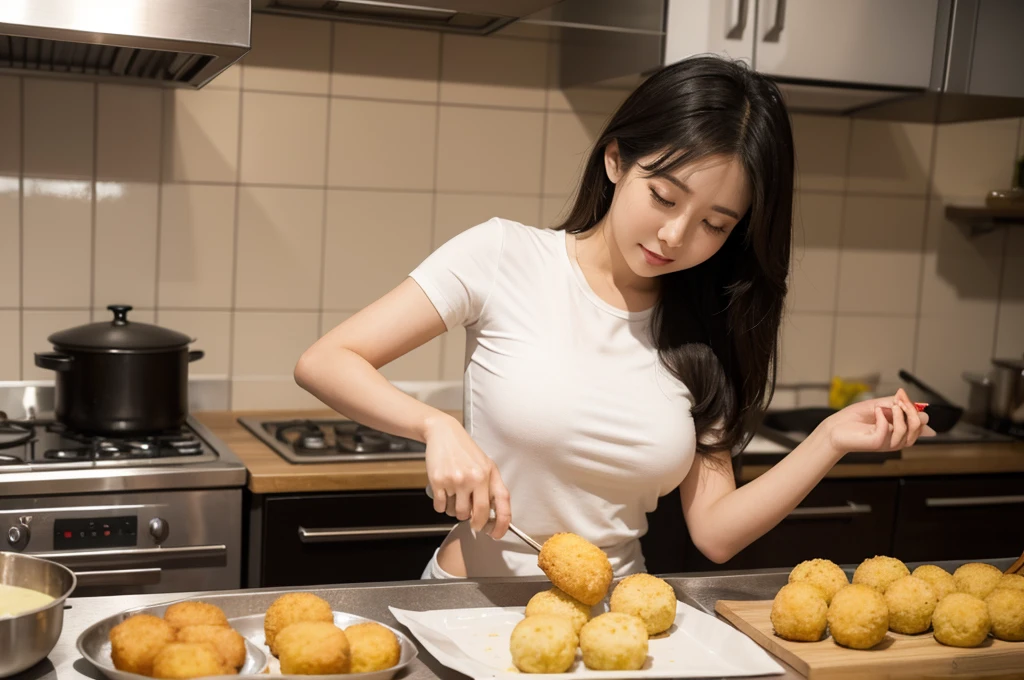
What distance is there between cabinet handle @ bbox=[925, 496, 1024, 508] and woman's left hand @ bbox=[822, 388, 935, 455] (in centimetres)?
118

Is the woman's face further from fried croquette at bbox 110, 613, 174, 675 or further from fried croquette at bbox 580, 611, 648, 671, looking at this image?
fried croquette at bbox 110, 613, 174, 675

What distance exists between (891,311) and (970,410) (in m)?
0.33

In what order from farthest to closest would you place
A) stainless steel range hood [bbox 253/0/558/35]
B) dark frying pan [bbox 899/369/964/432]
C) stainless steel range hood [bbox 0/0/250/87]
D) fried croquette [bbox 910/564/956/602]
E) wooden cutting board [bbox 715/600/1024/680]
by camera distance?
dark frying pan [bbox 899/369/964/432]
stainless steel range hood [bbox 253/0/558/35]
stainless steel range hood [bbox 0/0/250/87]
fried croquette [bbox 910/564/956/602]
wooden cutting board [bbox 715/600/1024/680]

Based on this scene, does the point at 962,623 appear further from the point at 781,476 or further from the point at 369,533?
the point at 369,533

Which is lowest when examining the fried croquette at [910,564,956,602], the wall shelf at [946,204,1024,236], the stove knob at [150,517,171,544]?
the stove knob at [150,517,171,544]

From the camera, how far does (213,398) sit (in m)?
2.37

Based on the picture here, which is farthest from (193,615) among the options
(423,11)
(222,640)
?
(423,11)

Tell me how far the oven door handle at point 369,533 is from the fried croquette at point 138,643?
3.44ft

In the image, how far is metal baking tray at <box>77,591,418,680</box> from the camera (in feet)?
2.78

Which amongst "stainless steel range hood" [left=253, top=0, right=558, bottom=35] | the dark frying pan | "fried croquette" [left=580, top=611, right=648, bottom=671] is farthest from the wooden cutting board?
the dark frying pan

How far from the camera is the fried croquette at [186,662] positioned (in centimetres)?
82

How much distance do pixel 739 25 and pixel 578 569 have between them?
1.43m

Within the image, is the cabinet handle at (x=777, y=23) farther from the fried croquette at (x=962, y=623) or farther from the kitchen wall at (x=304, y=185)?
the fried croquette at (x=962, y=623)

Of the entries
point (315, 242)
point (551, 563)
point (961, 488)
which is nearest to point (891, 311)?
point (961, 488)
